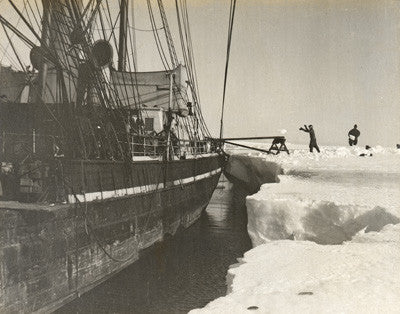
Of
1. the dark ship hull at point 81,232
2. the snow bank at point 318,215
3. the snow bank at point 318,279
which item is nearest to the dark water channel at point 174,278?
the dark ship hull at point 81,232

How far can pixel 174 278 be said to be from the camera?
10.2 meters

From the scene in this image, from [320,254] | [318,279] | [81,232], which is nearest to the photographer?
[318,279]

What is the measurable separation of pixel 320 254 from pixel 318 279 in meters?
0.92

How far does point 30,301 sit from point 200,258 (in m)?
5.72

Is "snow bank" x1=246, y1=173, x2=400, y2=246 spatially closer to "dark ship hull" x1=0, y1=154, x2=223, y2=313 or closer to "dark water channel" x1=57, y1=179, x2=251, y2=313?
"dark water channel" x1=57, y1=179, x2=251, y2=313

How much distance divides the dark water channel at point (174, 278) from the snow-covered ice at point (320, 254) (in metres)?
2.24

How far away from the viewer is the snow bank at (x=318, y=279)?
3.41 meters

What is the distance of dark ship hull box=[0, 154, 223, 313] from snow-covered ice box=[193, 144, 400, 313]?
320 centimetres

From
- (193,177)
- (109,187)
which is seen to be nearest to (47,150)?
(109,187)

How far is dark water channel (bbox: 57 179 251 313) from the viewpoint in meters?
8.33

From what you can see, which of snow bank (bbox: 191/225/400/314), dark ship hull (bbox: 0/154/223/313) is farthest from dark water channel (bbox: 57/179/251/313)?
snow bank (bbox: 191/225/400/314)

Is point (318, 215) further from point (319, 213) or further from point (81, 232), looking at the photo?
point (81, 232)

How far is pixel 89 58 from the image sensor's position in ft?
31.8

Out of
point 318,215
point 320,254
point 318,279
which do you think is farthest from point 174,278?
point 318,279
